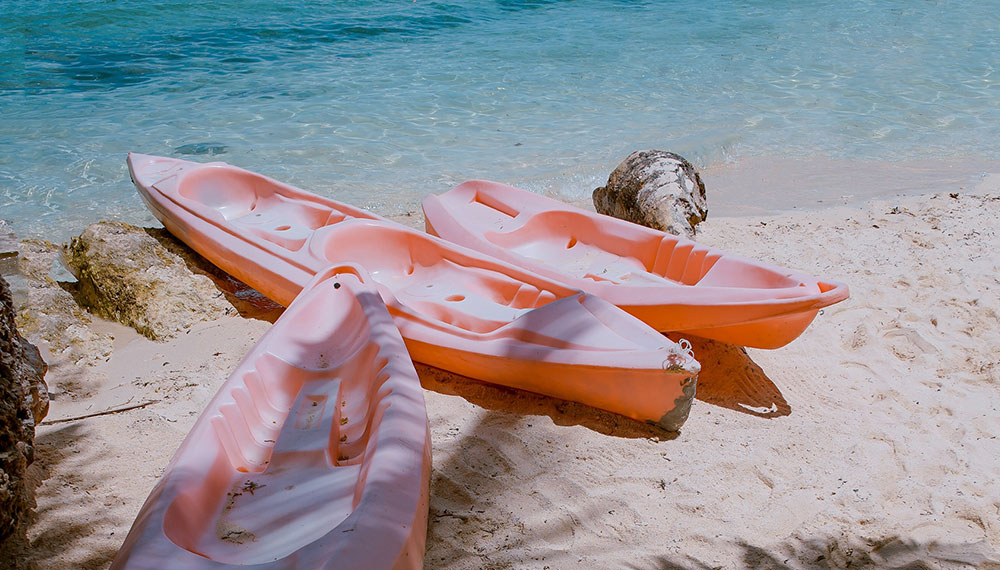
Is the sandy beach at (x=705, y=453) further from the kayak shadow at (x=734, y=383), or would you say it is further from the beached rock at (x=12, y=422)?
the beached rock at (x=12, y=422)

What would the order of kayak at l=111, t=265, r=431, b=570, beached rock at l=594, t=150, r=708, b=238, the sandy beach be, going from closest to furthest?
kayak at l=111, t=265, r=431, b=570 < the sandy beach < beached rock at l=594, t=150, r=708, b=238

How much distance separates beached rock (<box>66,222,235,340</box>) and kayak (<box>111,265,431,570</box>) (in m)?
1.20

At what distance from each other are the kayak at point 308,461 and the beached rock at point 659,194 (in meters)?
2.54

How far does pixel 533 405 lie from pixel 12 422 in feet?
6.58

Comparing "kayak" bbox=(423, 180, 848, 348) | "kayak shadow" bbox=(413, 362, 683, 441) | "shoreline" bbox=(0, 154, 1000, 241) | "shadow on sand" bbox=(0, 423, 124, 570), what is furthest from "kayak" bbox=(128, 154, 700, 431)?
"shoreline" bbox=(0, 154, 1000, 241)

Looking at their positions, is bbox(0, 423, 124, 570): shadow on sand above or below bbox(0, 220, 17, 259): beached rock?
below

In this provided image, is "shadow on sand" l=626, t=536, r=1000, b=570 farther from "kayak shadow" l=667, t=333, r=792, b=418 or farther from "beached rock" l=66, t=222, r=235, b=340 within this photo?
"beached rock" l=66, t=222, r=235, b=340

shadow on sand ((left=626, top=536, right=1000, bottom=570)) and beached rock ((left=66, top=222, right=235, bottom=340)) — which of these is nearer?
shadow on sand ((left=626, top=536, right=1000, bottom=570))

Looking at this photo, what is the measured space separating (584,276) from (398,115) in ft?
18.4

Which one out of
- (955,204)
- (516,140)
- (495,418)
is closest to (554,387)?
(495,418)

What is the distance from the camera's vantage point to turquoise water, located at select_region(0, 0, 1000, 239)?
7.78 meters

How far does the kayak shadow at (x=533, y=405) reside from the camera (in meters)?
3.19

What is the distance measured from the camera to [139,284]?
4367mm

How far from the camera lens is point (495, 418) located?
3289mm
